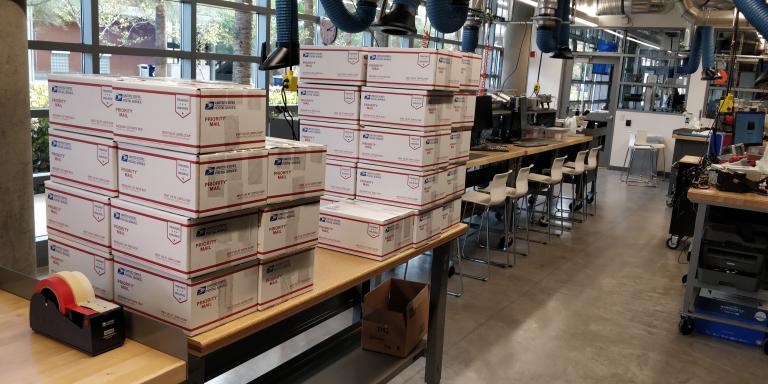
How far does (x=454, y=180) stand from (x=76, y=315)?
1.82 meters

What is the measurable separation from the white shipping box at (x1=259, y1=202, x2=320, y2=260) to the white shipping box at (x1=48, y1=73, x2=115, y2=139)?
Answer: 49cm

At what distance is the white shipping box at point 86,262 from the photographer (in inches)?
66.9

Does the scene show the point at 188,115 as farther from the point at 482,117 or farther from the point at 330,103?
the point at 482,117

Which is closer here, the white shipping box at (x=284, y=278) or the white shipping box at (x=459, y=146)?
the white shipping box at (x=284, y=278)

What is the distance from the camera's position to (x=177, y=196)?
151 centimetres

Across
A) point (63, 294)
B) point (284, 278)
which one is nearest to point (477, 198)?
point (284, 278)

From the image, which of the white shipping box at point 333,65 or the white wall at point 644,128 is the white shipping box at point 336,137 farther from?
the white wall at point 644,128

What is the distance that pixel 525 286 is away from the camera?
4.79 m

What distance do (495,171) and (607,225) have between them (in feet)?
5.30

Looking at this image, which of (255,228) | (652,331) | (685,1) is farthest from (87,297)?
(685,1)

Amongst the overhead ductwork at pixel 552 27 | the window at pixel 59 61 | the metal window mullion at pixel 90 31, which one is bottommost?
the window at pixel 59 61

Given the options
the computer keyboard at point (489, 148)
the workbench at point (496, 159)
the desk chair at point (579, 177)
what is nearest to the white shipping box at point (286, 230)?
the workbench at point (496, 159)

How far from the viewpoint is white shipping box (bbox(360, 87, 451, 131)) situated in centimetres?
252

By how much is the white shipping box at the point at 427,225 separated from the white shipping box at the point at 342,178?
344mm
